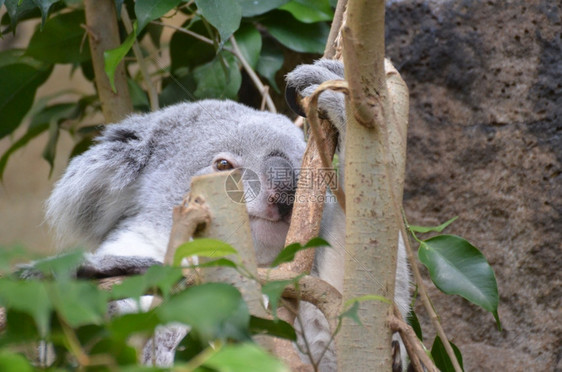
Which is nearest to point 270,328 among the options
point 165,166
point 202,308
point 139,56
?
point 202,308

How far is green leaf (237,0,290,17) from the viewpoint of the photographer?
8.13ft

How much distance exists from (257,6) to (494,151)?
0.98m

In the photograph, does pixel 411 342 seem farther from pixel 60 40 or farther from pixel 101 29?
pixel 60 40

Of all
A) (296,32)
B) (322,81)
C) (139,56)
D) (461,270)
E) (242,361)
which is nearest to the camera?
(242,361)

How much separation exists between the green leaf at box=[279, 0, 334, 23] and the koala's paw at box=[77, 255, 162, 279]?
134 centimetres

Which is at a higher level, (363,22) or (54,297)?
(363,22)

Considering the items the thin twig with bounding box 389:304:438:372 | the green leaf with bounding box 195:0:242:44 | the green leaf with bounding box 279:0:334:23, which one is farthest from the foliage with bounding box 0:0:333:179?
the thin twig with bounding box 389:304:438:372

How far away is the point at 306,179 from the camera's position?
1.45m

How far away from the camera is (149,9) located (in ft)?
6.97

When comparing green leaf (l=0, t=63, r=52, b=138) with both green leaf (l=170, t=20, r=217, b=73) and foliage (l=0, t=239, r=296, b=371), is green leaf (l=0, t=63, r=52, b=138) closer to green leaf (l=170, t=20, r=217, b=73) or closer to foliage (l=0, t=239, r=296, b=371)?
green leaf (l=170, t=20, r=217, b=73)

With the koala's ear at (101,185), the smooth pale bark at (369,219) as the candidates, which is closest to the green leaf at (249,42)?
the koala's ear at (101,185)

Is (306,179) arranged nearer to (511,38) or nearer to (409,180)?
(409,180)

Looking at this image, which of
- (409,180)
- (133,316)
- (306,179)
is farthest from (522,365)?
(133,316)

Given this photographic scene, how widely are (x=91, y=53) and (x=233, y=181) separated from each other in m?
1.70
